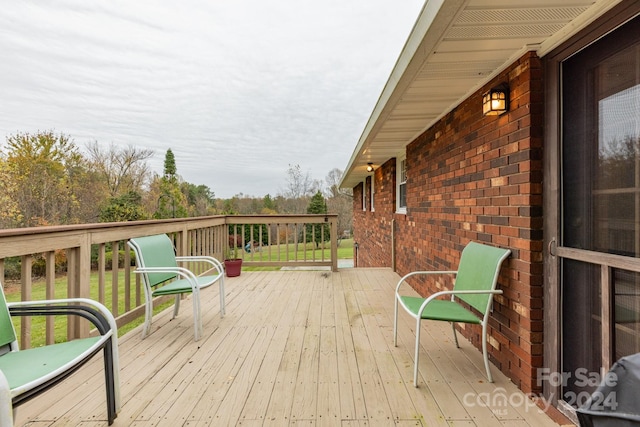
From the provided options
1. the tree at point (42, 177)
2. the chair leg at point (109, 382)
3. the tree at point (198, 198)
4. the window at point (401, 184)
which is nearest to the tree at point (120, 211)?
the tree at point (42, 177)

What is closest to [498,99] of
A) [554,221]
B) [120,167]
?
[554,221]

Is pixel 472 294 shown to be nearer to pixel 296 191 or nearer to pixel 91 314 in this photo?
pixel 91 314

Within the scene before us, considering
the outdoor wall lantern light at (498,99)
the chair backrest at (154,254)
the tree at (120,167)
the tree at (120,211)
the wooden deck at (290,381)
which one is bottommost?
the wooden deck at (290,381)

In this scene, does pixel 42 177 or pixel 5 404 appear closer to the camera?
pixel 5 404

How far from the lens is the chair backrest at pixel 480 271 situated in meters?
2.13

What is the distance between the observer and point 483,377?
217 centimetres

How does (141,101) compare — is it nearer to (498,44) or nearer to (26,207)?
(26,207)

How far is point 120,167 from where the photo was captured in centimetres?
1398

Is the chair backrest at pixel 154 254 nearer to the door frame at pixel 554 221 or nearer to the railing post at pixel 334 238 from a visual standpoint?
the railing post at pixel 334 238

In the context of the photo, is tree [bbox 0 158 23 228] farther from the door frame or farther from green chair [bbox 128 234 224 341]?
the door frame

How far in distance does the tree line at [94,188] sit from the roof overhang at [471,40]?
988cm

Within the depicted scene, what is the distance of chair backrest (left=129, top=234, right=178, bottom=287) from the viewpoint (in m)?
2.87

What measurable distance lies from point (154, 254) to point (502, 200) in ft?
10.5

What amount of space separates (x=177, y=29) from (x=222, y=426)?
924 centimetres
